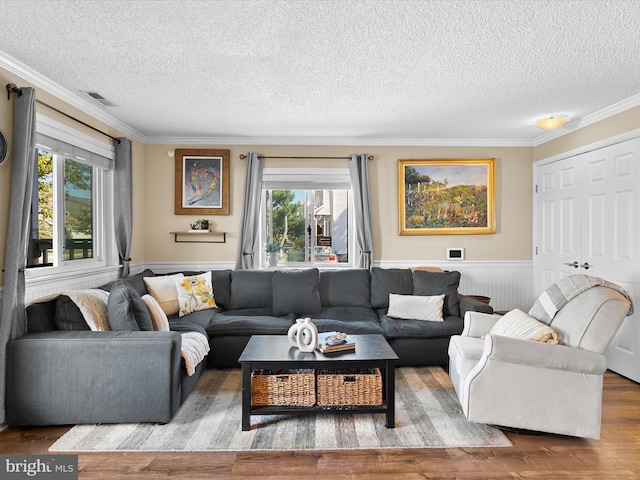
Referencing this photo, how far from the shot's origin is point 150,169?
214 inches

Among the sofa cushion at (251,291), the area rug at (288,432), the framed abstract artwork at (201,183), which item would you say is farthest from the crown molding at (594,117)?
the framed abstract artwork at (201,183)

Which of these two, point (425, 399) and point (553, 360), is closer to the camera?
point (553, 360)

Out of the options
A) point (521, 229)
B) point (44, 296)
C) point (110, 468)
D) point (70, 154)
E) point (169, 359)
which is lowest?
point (110, 468)

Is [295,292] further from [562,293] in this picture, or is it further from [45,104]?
[45,104]

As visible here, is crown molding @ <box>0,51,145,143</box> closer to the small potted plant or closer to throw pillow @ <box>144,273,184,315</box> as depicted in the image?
throw pillow @ <box>144,273,184,315</box>

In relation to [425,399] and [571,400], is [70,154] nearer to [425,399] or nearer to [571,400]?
[425,399]

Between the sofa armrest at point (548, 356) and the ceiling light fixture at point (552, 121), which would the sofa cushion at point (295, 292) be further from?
the ceiling light fixture at point (552, 121)

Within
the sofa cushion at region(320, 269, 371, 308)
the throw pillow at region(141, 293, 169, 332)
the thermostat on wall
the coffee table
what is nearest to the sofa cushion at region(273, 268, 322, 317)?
the sofa cushion at region(320, 269, 371, 308)

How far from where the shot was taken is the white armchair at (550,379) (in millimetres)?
2660

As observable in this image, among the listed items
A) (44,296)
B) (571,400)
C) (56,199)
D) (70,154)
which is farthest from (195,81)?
(571,400)

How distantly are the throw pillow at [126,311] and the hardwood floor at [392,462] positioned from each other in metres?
0.80

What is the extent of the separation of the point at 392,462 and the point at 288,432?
0.70 metres

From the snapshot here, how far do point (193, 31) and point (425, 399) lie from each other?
2944 millimetres

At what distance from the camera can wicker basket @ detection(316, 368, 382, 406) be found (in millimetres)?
2932
